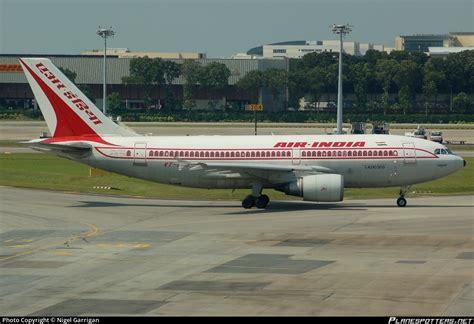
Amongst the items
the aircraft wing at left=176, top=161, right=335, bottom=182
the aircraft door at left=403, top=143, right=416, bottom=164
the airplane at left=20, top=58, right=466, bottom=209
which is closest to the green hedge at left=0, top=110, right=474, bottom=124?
the airplane at left=20, top=58, right=466, bottom=209

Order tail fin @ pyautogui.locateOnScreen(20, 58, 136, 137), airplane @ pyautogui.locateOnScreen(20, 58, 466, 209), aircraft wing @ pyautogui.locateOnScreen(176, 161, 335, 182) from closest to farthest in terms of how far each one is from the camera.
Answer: aircraft wing @ pyautogui.locateOnScreen(176, 161, 335, 182), airplane @ pyautogui.locateOnScreen(20, 58, 466, 209), tail fin @ pyautogui.locateOnScreen(20, 58, 136, 137)

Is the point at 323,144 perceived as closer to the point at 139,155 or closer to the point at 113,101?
the point at 139,155

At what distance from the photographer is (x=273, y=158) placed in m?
58.4

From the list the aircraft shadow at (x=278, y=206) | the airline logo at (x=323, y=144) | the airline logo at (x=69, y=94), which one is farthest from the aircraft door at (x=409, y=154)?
the airline logo at (x=69, y=94)

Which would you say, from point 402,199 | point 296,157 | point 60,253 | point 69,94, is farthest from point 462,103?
point 60,253

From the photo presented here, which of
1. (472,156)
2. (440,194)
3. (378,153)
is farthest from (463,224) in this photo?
(472,156)

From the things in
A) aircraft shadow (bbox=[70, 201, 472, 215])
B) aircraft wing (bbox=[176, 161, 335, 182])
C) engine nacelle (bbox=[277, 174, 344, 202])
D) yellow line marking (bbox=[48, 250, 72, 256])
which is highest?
aircraft wing (bbox=[176, 161, 335, 182])

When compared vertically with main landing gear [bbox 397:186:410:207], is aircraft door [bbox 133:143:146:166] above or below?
above

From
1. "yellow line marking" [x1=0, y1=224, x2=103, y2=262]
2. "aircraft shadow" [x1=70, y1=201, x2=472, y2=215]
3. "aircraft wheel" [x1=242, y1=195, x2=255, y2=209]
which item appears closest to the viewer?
"yellow line marking" [x1=0, y1=224, x2=103, y2=262]

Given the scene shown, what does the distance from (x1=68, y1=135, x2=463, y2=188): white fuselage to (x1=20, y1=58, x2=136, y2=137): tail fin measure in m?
1.11

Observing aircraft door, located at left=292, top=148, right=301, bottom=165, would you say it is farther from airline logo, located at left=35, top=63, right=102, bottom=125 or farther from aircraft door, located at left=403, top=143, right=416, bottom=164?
airline logo, located at left=35, top=63, right=102, bottom=125

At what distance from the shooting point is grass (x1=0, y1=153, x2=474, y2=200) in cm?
6500

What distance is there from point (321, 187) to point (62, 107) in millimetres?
16371

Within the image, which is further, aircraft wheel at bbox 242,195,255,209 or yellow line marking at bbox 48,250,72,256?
aircraft wheel at bbox 242,195,255,209
